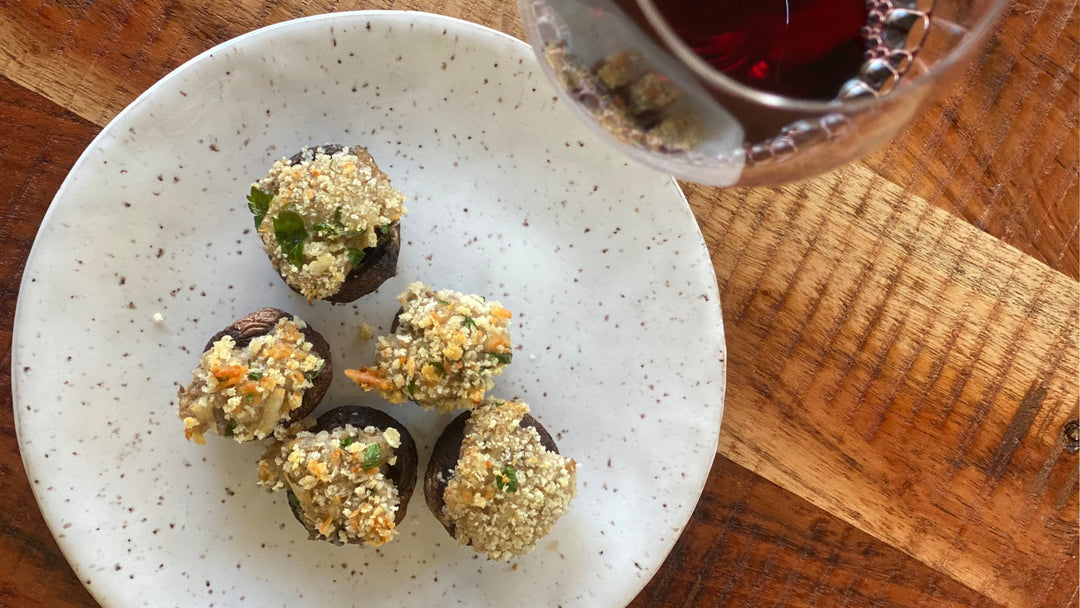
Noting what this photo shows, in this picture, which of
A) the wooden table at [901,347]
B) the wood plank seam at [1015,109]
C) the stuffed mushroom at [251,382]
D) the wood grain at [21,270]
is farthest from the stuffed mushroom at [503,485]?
the wood plank seam at [1015,109]

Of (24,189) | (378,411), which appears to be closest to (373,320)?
(378,411)

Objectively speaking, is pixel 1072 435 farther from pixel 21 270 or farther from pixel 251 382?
pixel 21 270

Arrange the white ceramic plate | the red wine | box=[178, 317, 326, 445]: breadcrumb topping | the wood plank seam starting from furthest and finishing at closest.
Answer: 1. the wood plank seam
2. the white ceramic plate
3. box=[178, 317, 326, 445]: breadcrumb topping
4. the red wine

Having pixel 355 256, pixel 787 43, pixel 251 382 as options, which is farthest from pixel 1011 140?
pixel 251 382

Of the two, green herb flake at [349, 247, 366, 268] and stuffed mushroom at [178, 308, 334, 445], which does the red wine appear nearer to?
green herb flake at [349, 247, 366, 268]

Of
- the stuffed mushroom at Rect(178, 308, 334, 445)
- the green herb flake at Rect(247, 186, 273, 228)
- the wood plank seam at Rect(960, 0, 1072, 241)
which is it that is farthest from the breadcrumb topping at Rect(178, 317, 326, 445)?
the wood plank seam at Rect(960, 0, 1072, 241)
